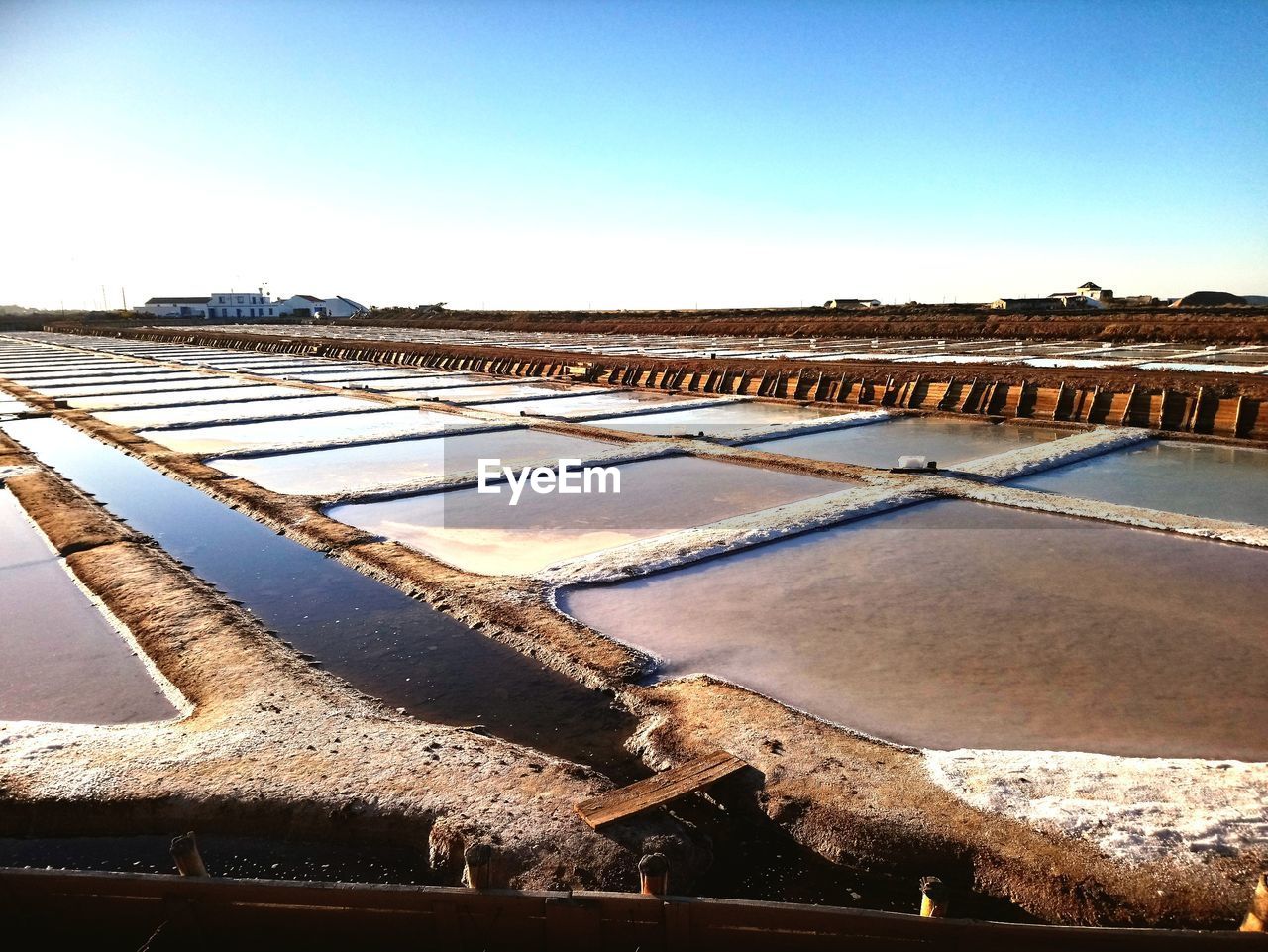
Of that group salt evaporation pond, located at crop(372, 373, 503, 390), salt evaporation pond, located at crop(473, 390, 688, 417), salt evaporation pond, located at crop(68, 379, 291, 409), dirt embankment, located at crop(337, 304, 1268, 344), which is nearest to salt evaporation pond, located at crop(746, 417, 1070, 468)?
salt evaporation pond, located at crop(473, 390, 688, 417)

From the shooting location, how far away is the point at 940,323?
3741 cm

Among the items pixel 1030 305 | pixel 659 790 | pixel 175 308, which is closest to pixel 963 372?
pixel 659 790

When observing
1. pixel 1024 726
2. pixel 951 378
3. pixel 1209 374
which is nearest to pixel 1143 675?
pixel 1024 726

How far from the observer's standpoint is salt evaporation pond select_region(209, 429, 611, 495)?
9.79 meters

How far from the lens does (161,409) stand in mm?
16672

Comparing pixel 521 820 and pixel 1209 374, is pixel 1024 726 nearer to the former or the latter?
pixel 521 820

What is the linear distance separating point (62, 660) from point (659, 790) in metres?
3.88

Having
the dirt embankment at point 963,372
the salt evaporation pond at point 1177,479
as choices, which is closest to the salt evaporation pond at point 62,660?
the salt evaporation pond at point 1177,479

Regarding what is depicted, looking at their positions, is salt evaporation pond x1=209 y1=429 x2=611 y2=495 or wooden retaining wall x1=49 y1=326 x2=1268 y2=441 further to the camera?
wooden retaining wall x1=49 y1=326 x2=1268 y2=441

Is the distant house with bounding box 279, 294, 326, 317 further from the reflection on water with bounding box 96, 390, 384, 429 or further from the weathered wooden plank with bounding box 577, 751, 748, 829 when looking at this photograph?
the weathered wooden plank with bounding box 577, 751, 748, 829

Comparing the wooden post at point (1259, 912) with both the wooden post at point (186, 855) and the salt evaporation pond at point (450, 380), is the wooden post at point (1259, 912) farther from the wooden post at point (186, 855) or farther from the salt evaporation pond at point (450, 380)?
the salt evaporation pond at point (450, 380)

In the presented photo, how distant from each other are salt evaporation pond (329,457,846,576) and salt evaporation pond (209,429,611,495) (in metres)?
1.22

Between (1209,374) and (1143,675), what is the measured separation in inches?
538

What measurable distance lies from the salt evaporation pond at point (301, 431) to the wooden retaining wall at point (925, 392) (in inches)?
259
